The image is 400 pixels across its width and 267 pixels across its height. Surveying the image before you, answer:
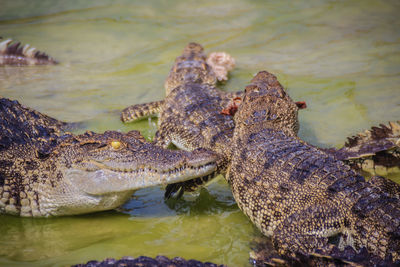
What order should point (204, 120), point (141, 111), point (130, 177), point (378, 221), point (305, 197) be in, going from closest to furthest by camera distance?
point (378, 221)
point (305, 197)
point (130, 177)
point (204, 120)
point (141, 111)

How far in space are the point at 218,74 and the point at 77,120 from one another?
2099mm

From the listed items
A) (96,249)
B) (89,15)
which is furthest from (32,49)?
(96,249)

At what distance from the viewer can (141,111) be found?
552cm

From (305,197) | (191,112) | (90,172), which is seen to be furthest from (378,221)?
(191,112)

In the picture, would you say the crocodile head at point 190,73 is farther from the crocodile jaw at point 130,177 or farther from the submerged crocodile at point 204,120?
the crocodile jaw at point 130,177

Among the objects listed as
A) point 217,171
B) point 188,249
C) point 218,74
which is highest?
point 218,74

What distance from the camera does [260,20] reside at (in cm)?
811

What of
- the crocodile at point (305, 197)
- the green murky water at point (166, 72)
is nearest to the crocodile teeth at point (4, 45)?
the green murky water at point (166, 72)

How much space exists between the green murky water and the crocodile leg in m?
0.12

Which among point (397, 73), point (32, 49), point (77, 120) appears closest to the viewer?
point (77, 120)

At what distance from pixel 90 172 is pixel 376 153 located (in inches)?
104

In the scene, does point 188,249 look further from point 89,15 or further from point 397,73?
point 89,15

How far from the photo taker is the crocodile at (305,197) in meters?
2.86

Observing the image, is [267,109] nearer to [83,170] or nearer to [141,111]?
[83,170]
